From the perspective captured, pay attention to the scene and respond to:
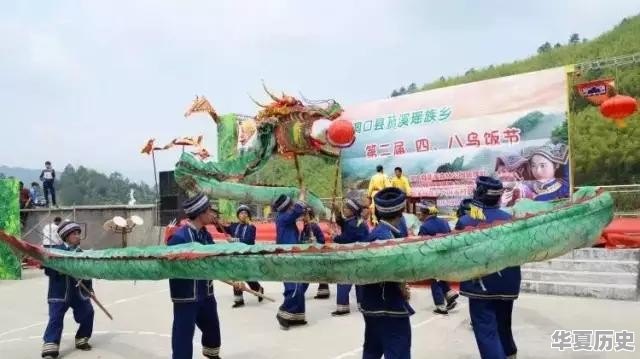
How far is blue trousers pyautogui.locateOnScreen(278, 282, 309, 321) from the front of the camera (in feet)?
20.7

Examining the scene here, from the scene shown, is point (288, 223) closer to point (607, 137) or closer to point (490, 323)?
point (490, 323)

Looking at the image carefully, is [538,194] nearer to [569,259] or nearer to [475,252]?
[569,259]

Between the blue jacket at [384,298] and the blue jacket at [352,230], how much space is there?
9.73ft

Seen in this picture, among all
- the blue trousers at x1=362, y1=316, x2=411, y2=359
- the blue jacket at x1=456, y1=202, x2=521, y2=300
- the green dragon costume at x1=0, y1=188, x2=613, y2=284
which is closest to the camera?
the green dragon costume at x1=0, y1=188, x2=613, y2=284

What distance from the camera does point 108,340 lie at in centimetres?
630

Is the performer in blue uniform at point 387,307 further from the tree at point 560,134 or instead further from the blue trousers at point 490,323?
the tree at point 560,134

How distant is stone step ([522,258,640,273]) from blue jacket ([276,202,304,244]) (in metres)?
3.05

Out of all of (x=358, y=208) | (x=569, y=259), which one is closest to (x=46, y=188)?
(x=358, y=208)

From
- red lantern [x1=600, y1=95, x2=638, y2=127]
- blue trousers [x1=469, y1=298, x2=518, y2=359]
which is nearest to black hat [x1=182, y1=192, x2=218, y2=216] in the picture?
blue trousers [x1=469, y1=298, x2=518, y2=359]

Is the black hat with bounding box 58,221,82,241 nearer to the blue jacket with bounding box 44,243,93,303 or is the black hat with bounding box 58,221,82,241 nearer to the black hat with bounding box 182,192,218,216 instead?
the blue jacket with bounding box 44,243,93,303

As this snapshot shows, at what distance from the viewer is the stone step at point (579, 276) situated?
22.9 ft

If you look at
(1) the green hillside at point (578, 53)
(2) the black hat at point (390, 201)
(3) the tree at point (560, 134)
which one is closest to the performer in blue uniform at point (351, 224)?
(2) the black hat at point (390, 201)

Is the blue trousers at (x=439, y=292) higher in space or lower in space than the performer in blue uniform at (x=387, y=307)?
lower

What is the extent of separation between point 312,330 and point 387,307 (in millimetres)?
3012
